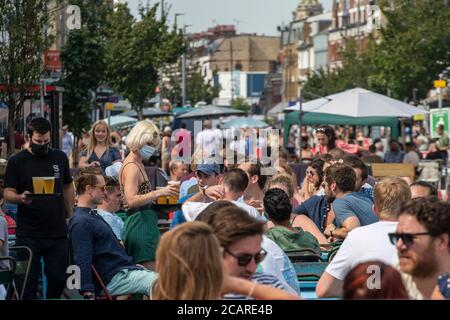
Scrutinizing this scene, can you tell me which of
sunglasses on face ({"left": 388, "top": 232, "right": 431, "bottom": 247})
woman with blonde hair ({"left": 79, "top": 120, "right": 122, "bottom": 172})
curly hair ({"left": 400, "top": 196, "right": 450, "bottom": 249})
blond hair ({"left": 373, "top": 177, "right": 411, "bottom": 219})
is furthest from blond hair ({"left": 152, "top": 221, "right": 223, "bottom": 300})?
woman with blonde hair ({"left": 79, "top": 120, "right": 122, "bottom": 172})

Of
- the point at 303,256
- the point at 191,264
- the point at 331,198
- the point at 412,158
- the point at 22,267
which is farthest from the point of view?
the point at 412,158

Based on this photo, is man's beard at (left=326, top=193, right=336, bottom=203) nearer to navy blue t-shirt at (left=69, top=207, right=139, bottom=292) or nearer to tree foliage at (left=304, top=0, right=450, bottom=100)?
navy blue t-shirt at (left=69, top=207, right=139, bottom=292)

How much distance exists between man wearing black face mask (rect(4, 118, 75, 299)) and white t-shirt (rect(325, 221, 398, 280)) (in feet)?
10.7

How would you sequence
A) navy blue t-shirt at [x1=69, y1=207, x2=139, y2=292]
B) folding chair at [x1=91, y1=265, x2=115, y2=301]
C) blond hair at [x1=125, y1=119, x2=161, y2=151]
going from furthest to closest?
blond hair at [x1=125, y1=119, x2=161, y2=151], navy blue t-shirt at [x1=69, y1=207, x2=139, y2=292], folding chair at [x1=91, y1=265, x2=115, y2=301]

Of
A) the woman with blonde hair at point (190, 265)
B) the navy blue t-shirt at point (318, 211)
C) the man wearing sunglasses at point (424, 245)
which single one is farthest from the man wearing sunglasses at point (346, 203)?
the woman with blonde hair at point (190, 265)

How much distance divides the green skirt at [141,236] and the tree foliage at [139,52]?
123ft

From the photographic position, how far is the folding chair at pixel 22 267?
385 inches

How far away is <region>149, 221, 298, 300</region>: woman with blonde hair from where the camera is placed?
5.12 meters

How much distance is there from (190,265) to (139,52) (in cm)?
4579

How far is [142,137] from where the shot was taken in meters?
Answer: 11.5

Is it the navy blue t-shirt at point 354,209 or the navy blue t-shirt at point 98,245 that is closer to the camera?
the navy blue t-shirt at point 98,245

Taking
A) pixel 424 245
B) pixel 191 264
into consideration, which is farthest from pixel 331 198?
pixel 191 264

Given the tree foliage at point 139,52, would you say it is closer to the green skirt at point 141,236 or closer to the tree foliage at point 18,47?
the tree foliage at point 18,47

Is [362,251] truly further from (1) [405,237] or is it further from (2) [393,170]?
(2) [393,170]
